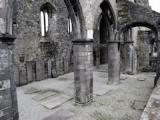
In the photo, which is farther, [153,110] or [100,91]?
[100,91]

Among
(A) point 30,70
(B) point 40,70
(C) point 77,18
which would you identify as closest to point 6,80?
(C) point 77,18

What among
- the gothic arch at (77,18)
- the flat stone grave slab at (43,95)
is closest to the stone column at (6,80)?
the gothic arch at (77,18)

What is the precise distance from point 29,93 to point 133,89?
5.29 meters

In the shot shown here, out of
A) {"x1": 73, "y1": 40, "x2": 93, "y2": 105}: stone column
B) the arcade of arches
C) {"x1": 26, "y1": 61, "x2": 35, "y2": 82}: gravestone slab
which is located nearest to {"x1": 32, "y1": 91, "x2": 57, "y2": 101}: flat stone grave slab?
the arcade of arches

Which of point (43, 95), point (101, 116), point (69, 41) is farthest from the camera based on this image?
point (69, 41)

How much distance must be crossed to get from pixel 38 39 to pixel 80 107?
18.9 ft

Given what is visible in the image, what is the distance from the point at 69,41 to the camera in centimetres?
1248

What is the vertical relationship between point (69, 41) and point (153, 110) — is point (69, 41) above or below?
above

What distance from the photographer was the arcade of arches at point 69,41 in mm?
3582

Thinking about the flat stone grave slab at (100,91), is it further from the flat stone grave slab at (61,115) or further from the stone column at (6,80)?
the stone column at (6,80)

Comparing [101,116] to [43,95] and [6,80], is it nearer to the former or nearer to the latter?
[43,95]

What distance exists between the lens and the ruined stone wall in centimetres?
880

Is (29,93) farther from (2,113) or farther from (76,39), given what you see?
(2,113)

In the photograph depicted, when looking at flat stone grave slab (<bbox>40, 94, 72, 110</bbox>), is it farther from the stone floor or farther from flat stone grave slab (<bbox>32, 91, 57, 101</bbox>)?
flat stone grave slab (<bbox>32, 91, 57, 101</bbox>)
